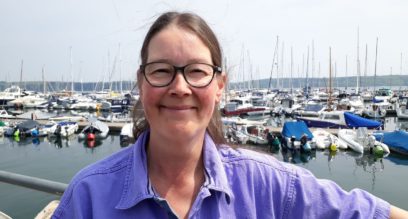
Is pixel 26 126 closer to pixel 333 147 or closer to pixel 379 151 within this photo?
pixel 333 147

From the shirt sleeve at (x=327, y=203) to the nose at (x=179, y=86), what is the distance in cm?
64

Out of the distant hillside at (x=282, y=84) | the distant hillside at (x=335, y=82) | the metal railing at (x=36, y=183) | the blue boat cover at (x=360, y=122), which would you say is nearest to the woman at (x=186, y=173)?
the metal railing at (x=36, y=183)

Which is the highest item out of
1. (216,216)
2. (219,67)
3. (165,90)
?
(219,67)

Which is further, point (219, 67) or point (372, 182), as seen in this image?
point (372, 182)

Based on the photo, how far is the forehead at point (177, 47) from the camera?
4.87 ft

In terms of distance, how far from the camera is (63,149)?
87.3ft

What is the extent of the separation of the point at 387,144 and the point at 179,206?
82.7ft

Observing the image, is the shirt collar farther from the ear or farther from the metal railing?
the metal railing

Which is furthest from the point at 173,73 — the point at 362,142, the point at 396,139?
the point at 396,139

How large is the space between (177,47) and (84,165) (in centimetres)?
2242

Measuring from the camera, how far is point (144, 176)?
148cm

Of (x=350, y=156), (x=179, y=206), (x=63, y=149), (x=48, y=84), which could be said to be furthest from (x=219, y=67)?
(x=48, y=84)

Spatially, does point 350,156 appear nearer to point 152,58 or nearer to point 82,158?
point 82,158

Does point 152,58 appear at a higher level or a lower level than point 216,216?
higher
